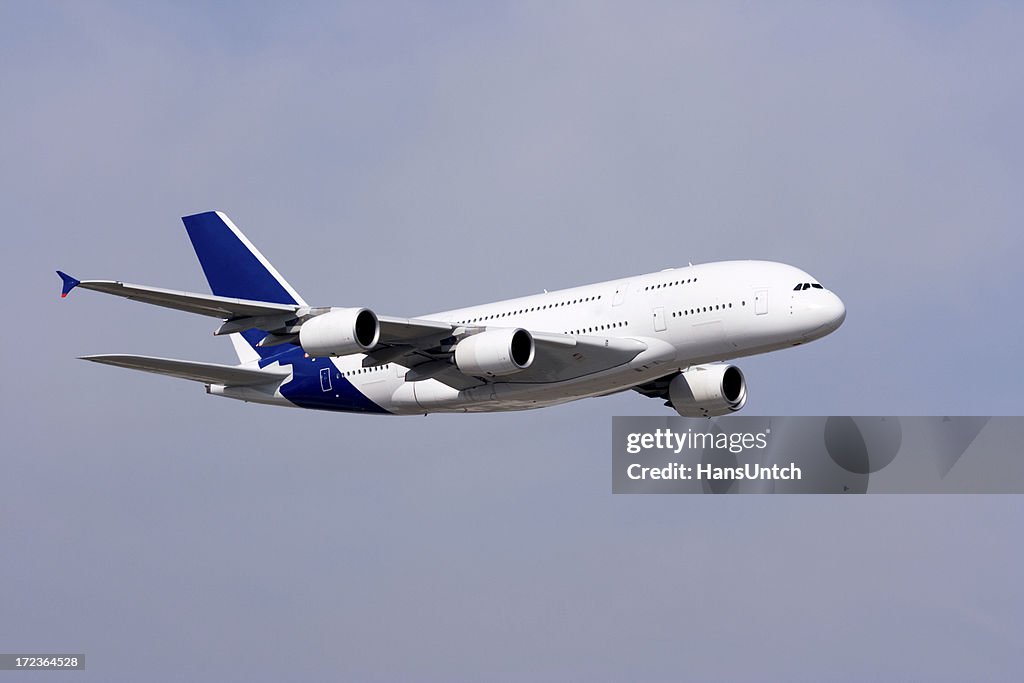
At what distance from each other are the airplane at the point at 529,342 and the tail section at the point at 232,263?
11.0ft

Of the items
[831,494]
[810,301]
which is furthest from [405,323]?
[831,494]

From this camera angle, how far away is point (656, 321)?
4372cm

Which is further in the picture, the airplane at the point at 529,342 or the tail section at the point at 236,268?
the tail section at the point at 236,268

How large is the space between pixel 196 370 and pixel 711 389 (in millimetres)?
16225

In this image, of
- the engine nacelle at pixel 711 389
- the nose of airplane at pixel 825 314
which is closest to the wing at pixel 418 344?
the nose of airplane at pixel 825 314

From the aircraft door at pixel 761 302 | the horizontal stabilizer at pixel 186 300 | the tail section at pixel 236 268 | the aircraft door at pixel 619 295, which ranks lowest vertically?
the horizontal stabilizer at pixel 186 300

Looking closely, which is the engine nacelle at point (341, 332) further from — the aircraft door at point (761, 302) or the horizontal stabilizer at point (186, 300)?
the aircraft door at point (761, 302)

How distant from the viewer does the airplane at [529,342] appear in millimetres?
42156

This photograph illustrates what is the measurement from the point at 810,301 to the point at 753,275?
1.82 m

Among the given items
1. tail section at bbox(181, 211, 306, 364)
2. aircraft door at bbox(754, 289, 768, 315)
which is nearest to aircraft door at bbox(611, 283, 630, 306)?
aircraft door at bbox(754, 289, 768, 315)

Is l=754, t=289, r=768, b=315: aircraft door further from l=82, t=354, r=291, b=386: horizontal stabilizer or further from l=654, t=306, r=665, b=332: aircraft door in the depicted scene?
l=82, t=354, r=291, b=386: horizontal stabilizer

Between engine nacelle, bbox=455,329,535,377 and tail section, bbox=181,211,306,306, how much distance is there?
445 inches

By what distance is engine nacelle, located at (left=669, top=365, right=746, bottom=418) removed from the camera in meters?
49.4

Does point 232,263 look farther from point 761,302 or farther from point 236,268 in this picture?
point 761,302
